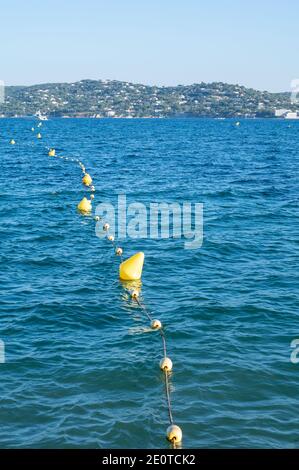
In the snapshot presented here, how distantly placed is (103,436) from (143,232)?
18.9 meters

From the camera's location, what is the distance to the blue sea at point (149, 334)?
40.2 feet

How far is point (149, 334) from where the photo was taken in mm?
17000

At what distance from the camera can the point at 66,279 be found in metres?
22.1

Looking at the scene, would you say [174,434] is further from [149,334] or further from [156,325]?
[156,325]

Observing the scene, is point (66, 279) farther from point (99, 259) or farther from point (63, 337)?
point (63, 337)

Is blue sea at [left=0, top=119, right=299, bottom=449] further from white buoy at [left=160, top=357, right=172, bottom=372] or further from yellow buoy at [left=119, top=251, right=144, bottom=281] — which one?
→ yellow buoy at [left=119, top=251, right=144, bottom=281]

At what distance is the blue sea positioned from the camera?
12.3 m

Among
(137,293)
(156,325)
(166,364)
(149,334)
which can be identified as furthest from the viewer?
(137,293)

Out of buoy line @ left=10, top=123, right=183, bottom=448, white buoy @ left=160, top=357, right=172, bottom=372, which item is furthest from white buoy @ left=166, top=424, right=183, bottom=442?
white buoy @ left=160, top=357, right=172, bottom=372

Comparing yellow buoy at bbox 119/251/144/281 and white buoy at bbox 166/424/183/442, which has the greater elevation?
yellow buoy at bbox 119/251/144/281
